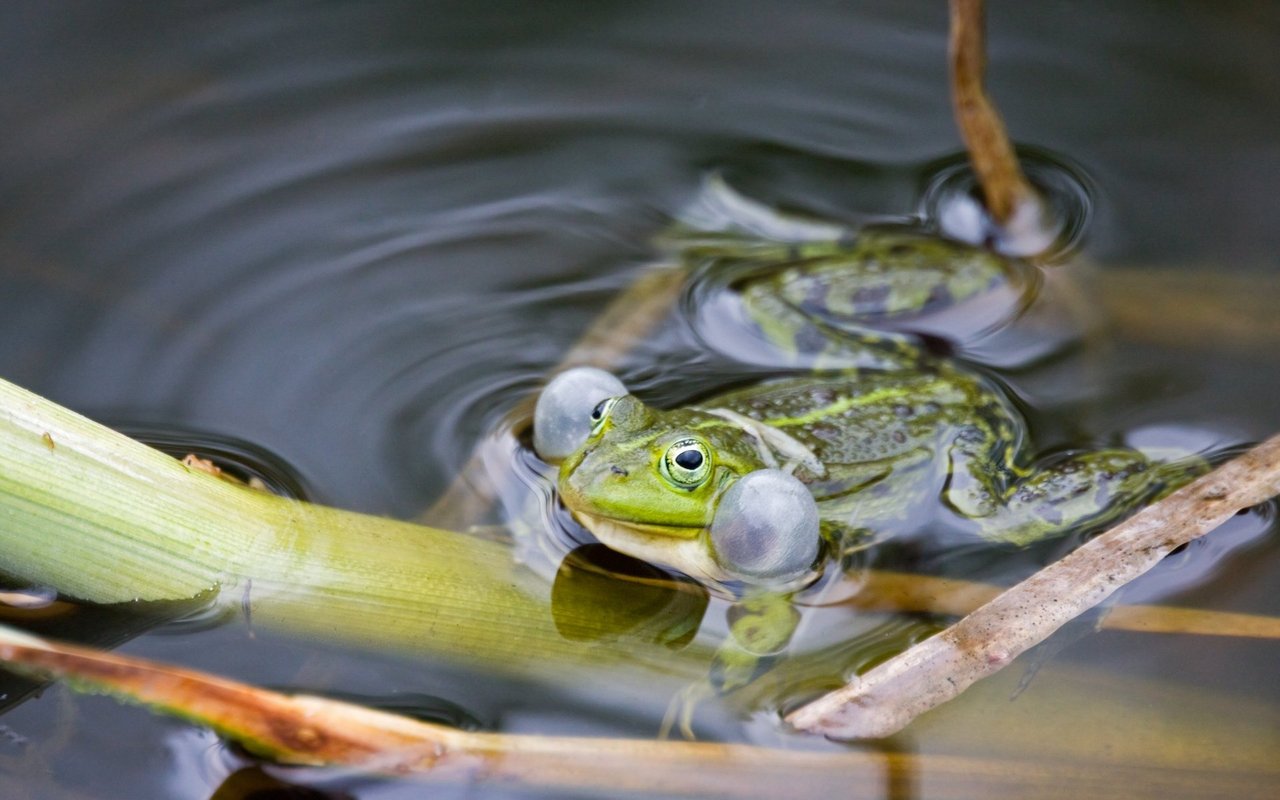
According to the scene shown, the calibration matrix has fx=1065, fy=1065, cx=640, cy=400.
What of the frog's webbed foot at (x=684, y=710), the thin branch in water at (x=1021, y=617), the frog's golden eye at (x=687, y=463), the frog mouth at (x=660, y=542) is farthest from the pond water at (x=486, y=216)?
the frog's golden eye at (x=687, y=463)

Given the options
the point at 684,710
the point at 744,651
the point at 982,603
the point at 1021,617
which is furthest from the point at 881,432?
the point at 684,710

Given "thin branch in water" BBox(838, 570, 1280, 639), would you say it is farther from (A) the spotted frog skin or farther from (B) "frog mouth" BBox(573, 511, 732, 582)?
(B) "frog mouth" BBox(573, 511, 732, 582)

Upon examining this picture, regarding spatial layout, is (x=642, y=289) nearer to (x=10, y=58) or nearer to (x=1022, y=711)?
(x=1022, y=711)

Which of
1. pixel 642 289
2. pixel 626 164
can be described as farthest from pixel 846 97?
pixel 642 289

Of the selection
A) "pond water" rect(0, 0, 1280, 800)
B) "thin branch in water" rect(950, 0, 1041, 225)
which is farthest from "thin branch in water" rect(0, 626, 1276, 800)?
"thin branch in water" rect(950, 0, 1041, 225)

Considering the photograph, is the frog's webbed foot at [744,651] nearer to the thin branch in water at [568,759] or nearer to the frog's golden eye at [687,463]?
the thin branch in water at [568,759]

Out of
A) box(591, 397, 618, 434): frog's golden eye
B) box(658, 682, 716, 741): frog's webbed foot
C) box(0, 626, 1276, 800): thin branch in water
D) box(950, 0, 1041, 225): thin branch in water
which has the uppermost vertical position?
box(950, 0, 1041, 225): thin branch in water

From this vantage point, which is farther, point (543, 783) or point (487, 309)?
point (487, 309)

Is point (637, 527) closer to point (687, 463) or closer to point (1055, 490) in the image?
point (687, 463)
